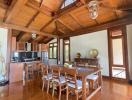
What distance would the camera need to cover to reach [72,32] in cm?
720

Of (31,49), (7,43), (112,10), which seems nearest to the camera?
(112,10)

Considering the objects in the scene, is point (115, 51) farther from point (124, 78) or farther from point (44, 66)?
point (44, 66)

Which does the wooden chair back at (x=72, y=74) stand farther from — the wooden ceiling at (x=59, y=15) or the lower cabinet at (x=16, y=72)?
the lower cabinet at (x=16, y=72)

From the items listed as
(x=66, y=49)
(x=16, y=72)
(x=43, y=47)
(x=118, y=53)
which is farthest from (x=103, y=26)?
(x=43, y=47)

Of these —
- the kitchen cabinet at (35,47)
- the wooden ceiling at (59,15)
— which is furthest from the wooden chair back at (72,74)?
the kitchen cabinet at (35,47)

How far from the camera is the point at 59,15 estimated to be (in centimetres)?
508

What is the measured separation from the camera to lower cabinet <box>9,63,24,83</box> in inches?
189

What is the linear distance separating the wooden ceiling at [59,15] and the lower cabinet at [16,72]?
6.17 ft

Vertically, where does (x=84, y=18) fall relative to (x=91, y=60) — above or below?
above

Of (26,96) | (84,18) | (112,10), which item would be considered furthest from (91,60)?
(26,96)

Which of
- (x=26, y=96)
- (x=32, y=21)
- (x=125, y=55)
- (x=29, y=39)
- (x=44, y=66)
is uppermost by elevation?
(x=32, y=21)

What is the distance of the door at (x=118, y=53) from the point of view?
477 centimetres

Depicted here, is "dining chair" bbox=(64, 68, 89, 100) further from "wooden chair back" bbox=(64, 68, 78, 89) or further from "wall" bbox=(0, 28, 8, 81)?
"wall" bbox=(0, 28, 8, 81)

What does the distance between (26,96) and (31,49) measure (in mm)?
5451
